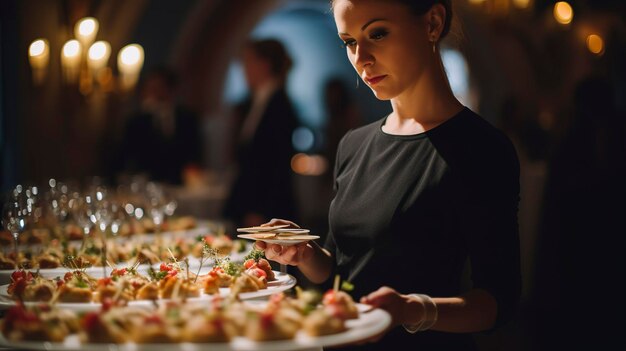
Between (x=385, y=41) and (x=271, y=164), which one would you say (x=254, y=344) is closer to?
(x=385, y=41)

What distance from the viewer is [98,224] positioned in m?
3.13

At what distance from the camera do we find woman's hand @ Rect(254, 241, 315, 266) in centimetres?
230

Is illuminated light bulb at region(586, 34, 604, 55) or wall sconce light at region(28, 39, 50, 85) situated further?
illuminated light bulb at region(586, 34, 604, 55)

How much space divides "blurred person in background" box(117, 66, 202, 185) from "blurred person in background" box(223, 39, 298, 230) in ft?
5.77

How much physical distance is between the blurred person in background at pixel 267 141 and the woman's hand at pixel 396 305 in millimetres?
3960

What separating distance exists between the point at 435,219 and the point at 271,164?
3748 millimetres

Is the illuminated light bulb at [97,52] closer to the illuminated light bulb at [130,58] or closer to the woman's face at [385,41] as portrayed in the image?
the illuminated light bulb at [130,58]

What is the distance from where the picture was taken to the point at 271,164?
229 inches

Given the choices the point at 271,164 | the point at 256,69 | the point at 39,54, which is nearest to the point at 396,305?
the point at 271,164

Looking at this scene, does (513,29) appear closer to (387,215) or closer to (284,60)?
(284,60)

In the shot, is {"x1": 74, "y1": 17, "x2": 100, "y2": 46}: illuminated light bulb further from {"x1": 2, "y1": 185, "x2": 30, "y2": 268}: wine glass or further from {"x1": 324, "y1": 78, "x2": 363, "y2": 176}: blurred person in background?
{"x1": 324, "y1": 78, "x2": 363, "y2": 176}: blurred person in background

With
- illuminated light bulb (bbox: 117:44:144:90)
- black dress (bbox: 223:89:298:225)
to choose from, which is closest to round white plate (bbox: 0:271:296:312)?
black dress (bbox: 223:89:298:225)

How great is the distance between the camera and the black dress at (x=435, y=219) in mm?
2010

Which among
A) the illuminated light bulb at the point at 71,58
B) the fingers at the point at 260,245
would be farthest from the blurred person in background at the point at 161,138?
the fingers at the point at 260,245
